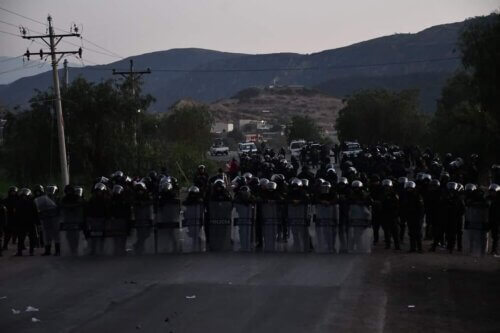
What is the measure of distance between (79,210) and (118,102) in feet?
78.9

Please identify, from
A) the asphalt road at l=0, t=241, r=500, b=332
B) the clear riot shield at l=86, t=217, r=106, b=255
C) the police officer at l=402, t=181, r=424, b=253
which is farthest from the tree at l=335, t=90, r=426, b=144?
the asphalt road at l=0, t=241, r=500, b=332

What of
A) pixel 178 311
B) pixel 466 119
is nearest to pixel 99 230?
pixel 178 311

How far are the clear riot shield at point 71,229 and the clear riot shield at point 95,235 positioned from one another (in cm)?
20

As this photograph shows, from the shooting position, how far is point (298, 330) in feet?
37.2

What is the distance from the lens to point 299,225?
19.5m

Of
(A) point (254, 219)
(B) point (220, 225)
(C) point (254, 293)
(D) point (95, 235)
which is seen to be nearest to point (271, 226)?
(A) point (254, 219)

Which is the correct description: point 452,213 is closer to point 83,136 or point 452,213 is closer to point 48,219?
point 48,219

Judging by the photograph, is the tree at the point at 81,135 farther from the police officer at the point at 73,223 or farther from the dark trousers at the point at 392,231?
the dark trousers at the point at 392,231

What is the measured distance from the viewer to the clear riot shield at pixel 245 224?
64.6ft

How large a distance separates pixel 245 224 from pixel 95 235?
3.37 m

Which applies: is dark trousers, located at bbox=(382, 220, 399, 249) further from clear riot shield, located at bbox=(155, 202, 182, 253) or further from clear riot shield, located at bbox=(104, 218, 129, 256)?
clear riot shield, located at bbox=(104, 218, 129, 256)

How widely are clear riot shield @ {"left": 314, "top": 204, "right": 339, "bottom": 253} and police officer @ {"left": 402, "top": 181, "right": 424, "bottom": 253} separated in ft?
5.08

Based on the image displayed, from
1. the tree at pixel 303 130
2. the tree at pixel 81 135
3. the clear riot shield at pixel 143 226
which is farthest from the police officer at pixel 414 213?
the tree at pixel 303 130

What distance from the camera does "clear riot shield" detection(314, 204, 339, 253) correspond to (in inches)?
761
